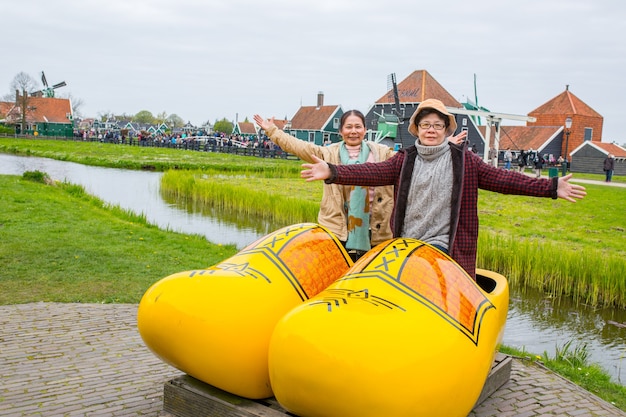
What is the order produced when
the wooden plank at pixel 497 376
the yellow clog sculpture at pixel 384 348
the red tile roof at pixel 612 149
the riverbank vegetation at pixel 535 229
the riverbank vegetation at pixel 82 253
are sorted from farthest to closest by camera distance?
the red tile roof at pixel 612 149 < the riverbank vegetation at pixel 535 229 < the riverbank vegetation at pixel 82 253 < the wooden plank at pixel 497 376 < the yellow clog sculpture at pixel 384 348

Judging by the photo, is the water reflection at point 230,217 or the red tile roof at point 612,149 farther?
the red tile roof at point 612,149

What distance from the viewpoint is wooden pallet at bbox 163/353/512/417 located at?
2.20 meters

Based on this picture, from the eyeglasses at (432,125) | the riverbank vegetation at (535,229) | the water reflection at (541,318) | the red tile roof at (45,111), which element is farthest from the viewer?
the red tile roof at (45,111)

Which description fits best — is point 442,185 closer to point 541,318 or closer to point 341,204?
point 341,204

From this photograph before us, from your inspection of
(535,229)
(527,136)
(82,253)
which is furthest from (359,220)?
(527,136)

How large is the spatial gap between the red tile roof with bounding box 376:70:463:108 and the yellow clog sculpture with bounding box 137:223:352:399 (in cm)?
2879

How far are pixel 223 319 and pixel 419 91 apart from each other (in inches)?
1166

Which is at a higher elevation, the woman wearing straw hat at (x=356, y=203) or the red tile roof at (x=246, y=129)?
the red tile roof at (x=246, y=129)

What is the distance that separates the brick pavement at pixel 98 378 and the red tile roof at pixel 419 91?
1089 inches

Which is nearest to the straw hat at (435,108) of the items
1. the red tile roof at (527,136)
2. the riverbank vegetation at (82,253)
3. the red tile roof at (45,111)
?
the riverbank vegetation at (82,253)

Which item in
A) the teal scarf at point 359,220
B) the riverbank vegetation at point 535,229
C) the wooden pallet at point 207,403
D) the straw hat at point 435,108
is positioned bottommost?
the riverbank vegetation at point 535,229

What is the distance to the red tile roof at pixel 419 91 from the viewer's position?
3061 centimetres

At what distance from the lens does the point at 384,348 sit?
1.83 meters

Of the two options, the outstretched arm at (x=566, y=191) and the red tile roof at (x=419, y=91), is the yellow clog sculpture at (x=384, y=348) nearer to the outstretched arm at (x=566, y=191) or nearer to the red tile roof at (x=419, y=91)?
the outstretched arm at (x=566, y=191)
